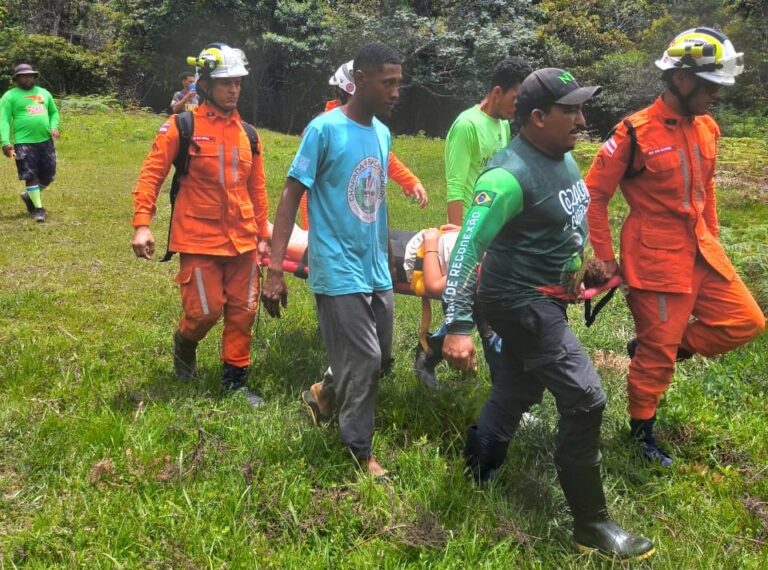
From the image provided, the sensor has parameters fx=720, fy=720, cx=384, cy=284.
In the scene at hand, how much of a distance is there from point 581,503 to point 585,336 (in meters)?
2.99

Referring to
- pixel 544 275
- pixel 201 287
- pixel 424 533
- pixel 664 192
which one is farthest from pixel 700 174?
pixel 201 287

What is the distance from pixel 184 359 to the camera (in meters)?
4.92

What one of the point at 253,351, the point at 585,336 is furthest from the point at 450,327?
the point at 585,336

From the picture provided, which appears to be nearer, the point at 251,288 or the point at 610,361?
the point at 251,288

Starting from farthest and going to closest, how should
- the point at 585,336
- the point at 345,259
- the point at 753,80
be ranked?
the point at 753,80 < the point at 585,336 < the point at 345,259

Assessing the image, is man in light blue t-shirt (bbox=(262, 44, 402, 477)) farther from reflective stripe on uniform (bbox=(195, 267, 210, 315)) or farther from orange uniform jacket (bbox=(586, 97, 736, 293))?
orange uniform jacket (bbox=(586, 97, 736, 293))

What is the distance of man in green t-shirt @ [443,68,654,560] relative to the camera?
3.00 meters

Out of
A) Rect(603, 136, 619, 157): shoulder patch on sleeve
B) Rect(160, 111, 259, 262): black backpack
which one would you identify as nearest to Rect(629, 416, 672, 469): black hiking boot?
Rect(603, 136, 619, 157): shoulder patch on sleeve

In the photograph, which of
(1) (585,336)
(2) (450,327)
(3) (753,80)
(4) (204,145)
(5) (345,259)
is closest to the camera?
(2) (450,327)

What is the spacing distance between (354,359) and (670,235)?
5.99 feet

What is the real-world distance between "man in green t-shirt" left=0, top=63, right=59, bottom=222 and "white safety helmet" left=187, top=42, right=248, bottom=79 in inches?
270

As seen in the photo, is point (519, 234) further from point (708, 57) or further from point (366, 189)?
point (708, 57)

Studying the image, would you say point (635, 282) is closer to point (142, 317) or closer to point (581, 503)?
point (581, 503)

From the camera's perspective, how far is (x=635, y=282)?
393 centimetres
